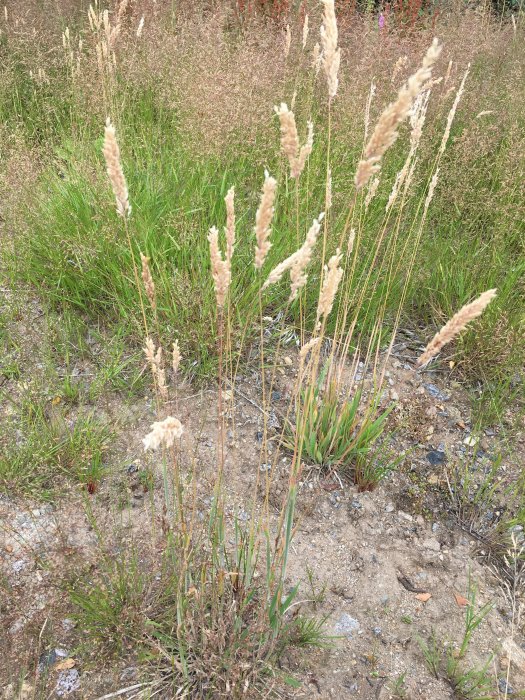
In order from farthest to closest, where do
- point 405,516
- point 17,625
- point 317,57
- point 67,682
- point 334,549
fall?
point 317,57
point 405,516
point 334,549
point 17,625
point 67,682

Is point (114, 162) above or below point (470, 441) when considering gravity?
above

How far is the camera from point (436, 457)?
8.02ft

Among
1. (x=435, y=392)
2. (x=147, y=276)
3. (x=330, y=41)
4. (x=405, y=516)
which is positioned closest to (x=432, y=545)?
(x=405, y=516)

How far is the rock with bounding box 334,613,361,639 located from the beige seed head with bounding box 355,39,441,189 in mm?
1513

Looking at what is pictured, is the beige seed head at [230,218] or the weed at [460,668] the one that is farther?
the weed at [460,668]

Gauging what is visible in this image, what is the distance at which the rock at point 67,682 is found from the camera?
5.28 ft

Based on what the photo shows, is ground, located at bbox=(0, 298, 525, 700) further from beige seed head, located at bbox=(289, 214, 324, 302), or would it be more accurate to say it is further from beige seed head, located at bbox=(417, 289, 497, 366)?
beige seed head, located at bbox=(417, 289, 497, 366)

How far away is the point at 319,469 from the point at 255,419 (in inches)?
15.6

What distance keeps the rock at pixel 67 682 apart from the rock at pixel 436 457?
5.45 feet

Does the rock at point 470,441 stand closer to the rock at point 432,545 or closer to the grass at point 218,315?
the grass at point 218,315

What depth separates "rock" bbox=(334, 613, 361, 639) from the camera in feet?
5.98

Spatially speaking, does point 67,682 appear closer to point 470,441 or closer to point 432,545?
point 432,545

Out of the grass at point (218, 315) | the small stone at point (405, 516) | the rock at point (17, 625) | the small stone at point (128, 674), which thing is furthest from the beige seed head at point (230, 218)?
the small stone at point (405, 516)

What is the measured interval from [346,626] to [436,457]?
3.04 feet
